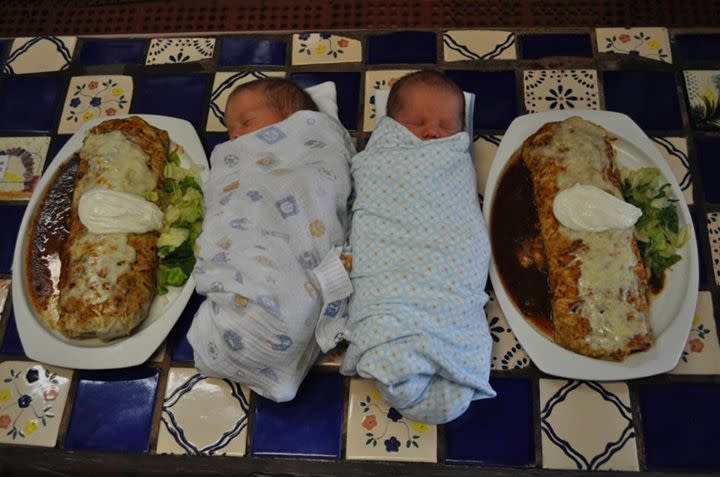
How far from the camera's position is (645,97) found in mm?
2264

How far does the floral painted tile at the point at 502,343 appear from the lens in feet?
6.31

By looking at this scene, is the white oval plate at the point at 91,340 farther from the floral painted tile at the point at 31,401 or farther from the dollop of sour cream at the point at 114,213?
the dollop of sour cream at the point at 114,213

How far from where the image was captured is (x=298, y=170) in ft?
6.20

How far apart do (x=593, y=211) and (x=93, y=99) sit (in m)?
1.96

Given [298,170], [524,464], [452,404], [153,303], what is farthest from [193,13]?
[524,464]

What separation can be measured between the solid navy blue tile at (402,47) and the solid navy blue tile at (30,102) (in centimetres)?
130

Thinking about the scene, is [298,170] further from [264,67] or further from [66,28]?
[66,28]

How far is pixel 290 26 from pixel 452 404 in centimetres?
170

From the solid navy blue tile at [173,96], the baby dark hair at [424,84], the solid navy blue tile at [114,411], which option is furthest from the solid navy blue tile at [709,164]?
the solid navy blue tile at [114,411]

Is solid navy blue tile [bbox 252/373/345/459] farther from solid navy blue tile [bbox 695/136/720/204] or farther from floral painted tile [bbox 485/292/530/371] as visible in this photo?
solid navy blue tile [bbox 695/136/720/204]

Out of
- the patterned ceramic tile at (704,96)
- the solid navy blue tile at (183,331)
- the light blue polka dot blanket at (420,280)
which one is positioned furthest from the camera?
the patterned ceramic tile at (704,96)

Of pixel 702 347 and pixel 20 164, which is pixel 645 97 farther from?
pixel 20 164

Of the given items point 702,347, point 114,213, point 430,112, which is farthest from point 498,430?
point 114,213

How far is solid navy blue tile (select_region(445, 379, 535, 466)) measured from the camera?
1.84m
